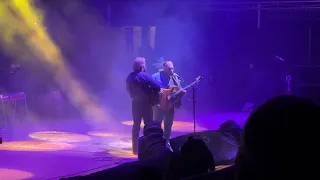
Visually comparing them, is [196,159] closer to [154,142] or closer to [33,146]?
[154,142]

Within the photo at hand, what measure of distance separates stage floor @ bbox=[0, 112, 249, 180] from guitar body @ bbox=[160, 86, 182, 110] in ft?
3.68

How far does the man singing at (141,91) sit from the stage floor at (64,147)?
0.79 meters

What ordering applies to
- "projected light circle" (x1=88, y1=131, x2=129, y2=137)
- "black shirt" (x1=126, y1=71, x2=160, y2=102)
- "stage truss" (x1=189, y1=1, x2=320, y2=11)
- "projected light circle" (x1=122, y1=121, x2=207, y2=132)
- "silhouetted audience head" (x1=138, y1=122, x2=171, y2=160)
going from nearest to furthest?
"silhouetted audience head" (x1=138, y1=122, x2=171, y2=160) → "black shirt" (x1=126, y1=71, x2=160, y2=102) → "projected light circle" (x1=88, y1=131, x2=129, y2=137) → "projected light circle" (x1=122, y1=121, x2=207, y2=132) → "stage truss" (x1=189, y1=1, x2=320, y2=11)

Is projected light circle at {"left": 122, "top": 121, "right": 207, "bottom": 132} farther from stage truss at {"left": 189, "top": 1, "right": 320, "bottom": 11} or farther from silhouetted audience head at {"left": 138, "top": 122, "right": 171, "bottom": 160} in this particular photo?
silhouetted audience head at {"left": 138, "top": 122, "right": 171, "bottom": 160}

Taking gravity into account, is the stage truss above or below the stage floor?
above

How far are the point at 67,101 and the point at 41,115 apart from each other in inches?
41.3

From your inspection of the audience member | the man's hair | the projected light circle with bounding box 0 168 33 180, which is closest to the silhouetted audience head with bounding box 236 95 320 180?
the audience member

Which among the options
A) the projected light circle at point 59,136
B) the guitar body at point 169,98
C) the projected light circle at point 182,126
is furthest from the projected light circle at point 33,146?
the projected light circle at point 182,126

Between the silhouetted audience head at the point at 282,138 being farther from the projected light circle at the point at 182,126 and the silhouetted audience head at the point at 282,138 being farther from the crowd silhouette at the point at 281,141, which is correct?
the projected light circle at the point at 182,126

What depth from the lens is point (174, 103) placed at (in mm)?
8266

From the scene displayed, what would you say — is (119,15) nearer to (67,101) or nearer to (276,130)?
(67,101)

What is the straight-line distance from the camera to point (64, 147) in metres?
8.98

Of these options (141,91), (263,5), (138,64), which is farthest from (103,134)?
(263,5)

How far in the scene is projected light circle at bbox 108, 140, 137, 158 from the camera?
809 cm
